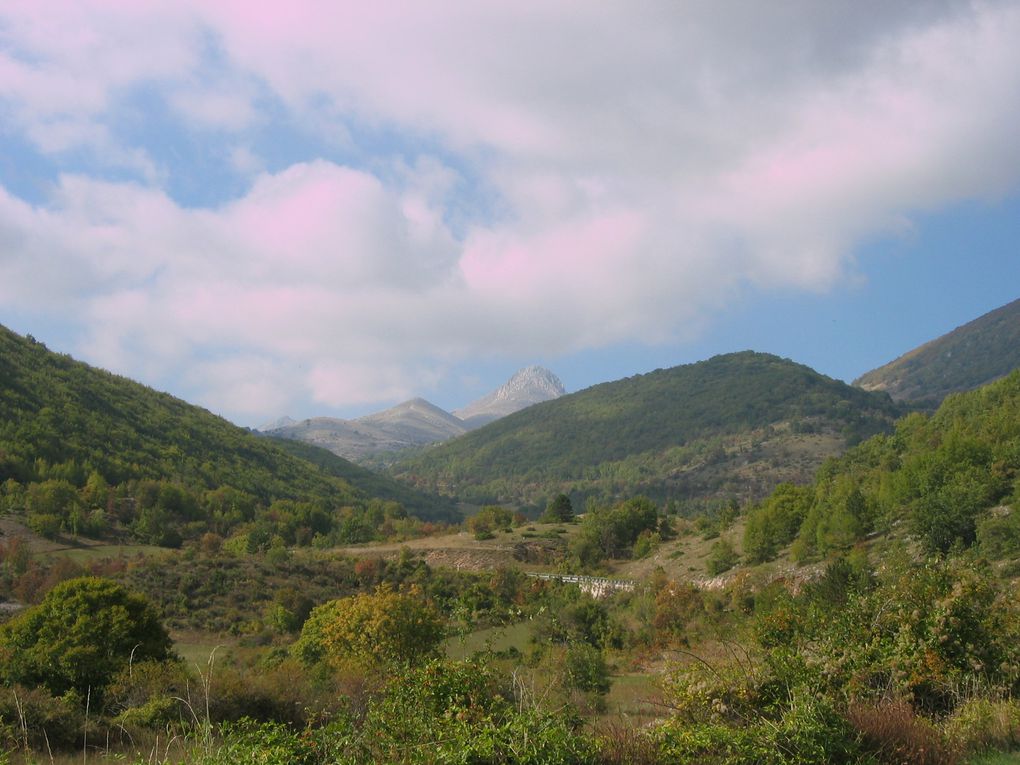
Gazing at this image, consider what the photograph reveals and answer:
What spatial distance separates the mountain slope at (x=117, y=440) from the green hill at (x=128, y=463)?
0.19 meters

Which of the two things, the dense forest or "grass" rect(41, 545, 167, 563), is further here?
"grass" rect(41, 545, 167, 563)

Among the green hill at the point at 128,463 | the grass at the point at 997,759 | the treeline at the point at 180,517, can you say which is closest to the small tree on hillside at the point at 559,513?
the treeline at the point at 180,517

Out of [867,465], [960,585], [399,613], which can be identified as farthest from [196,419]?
[960,585]

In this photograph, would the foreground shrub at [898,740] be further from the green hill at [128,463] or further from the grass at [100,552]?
the green hill at [128,463]

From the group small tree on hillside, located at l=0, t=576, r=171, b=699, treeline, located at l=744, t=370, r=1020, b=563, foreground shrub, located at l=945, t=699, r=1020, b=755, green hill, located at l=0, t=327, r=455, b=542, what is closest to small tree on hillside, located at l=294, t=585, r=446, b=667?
small tree on hillside, located at l=0, t=576, r=171, b=699

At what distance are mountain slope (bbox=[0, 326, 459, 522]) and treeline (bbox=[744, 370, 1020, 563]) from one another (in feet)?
215

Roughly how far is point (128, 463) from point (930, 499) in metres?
83.4

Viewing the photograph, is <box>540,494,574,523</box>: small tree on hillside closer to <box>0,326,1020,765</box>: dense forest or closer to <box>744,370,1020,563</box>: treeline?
<box>0,326,1020,765</box>: dense forest

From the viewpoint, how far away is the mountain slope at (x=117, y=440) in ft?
268

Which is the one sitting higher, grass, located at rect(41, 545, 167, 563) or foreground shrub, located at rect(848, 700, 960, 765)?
grass, located at rect(41, 545, 167, 563)

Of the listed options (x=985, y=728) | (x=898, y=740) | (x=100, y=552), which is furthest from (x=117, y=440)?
(x=898, y=740)

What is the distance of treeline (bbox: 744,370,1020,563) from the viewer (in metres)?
36.2

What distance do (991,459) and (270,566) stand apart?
45.3m

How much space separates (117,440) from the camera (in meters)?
95.0
